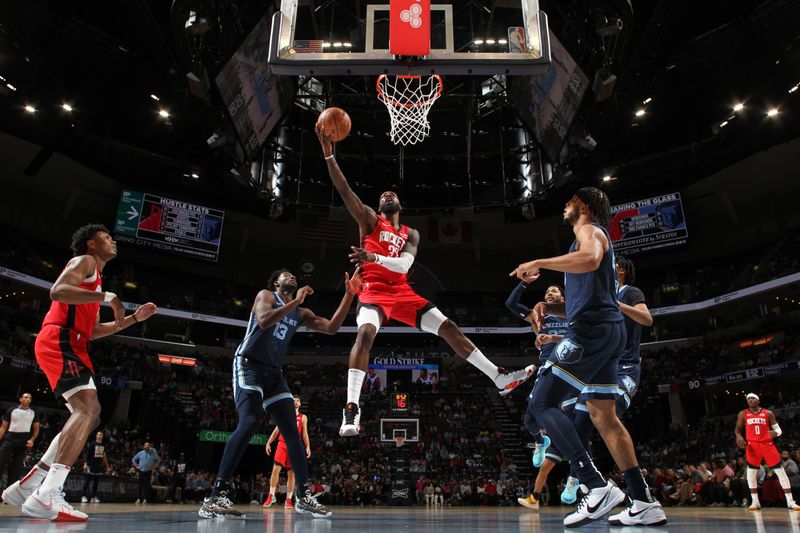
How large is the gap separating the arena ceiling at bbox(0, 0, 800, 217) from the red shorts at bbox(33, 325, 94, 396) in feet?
31.0

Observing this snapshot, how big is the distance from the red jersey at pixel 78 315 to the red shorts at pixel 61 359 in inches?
2.0

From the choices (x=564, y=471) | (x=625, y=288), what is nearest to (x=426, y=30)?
(x=625, y=288)

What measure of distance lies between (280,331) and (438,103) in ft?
57.2

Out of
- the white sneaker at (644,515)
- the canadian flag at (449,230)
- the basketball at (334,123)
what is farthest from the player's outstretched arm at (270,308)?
the canadian flag at (449,230)

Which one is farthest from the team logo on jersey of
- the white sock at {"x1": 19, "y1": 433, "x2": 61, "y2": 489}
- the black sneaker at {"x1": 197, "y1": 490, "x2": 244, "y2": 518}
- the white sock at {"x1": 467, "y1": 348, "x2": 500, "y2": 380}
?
the white sock at {"x1": 19, "y1": 433, "x2": 61, "y2": 489}

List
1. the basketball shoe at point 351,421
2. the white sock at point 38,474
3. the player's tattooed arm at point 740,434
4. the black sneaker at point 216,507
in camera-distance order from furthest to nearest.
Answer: the player's tattooed arm at point 740,434, the black sneaker at point 216,507, the basketball shoe at point 351,421, the white sock at point 38,474

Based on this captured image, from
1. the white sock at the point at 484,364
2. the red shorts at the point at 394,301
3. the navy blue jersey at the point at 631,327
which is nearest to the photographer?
the navy blue jersey at the point at 631,327

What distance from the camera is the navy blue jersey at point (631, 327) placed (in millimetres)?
5340

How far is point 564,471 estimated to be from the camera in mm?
22547

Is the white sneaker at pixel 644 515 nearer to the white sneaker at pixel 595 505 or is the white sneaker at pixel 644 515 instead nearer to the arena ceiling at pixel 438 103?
the white sneaker at pixel 595 505

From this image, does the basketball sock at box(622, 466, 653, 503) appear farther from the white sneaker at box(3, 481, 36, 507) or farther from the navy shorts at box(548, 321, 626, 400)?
the white sneaker at box(3, 481, 36, 507)

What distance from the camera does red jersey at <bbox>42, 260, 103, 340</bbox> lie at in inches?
184

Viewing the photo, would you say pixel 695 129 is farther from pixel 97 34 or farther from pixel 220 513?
pixel 220 513

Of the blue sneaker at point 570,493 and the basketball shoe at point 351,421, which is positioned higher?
the basketball shoe at point 351,421
